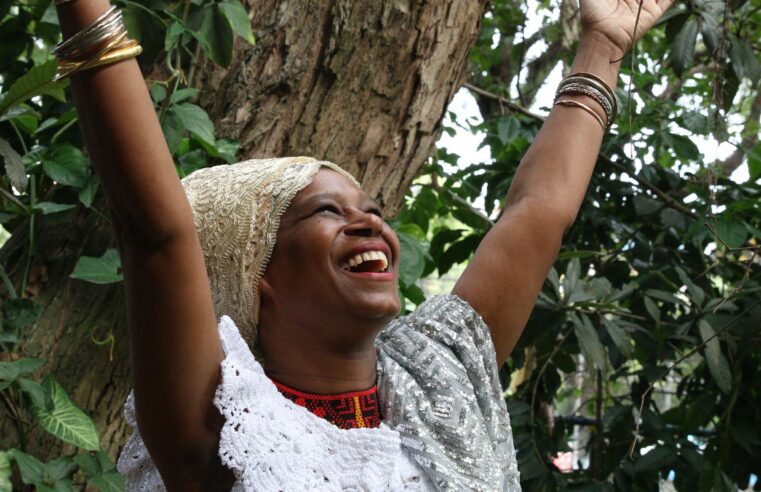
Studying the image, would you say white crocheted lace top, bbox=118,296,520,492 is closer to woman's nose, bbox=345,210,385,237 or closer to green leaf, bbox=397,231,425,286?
woman's nose, bbox=345,210,385,237

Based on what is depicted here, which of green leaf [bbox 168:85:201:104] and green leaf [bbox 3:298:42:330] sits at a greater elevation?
green leaf [bbox 168:85:201:104]

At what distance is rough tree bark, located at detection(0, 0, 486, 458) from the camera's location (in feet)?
7.70

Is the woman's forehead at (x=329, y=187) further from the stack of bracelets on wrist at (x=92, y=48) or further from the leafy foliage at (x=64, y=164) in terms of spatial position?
the leafy foliage at (x=64, y=164)

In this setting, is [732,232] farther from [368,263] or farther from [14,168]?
[14,168]

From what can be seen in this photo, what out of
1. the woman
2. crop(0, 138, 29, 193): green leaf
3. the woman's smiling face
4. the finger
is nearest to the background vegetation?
crop(0, 138, 29, 193): green leaf

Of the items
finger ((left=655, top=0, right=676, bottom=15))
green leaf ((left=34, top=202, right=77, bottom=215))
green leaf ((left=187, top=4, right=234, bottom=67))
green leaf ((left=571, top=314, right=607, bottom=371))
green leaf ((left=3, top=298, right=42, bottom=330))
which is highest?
finger ((left=655, top=0, right=676, bottom=15))

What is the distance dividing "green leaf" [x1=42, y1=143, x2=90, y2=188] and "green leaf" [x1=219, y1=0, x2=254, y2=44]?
1.53ft

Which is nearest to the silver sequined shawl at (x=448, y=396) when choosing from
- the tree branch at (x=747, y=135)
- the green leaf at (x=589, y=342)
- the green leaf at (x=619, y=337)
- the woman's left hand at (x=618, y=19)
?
the woman's left hand at (x=618, y=19)

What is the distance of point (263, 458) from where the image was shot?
4.13 feet

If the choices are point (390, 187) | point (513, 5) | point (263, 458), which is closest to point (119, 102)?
point (263, 458)

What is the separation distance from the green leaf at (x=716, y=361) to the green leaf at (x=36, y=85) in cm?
188

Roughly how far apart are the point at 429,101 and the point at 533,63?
226 centimetres

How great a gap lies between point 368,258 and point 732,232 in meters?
1.90

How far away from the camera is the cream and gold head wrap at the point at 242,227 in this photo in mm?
1432
